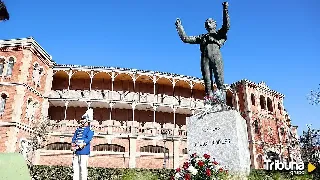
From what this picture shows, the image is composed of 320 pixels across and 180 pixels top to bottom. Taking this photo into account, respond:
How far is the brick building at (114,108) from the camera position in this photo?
23672 millimetres

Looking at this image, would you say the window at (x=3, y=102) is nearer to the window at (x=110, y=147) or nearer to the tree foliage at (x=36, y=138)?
the tree foliage at (x=36, y=138)

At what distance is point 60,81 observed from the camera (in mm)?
29750

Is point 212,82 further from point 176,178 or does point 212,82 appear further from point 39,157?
point 39,157

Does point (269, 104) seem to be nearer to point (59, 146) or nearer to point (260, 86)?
point (260, 86)

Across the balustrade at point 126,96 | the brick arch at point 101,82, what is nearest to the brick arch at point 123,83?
the brick arch at point 101,82

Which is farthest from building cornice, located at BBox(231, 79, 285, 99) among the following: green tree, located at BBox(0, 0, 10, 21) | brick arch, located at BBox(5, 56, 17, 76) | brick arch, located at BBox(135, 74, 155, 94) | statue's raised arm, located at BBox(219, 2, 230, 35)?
green tree, located at BBox(0, 0, 10, 21)

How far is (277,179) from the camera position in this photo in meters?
6.07

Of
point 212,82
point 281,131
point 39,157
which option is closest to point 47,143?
point 39,157

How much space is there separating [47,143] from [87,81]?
25.5 feet

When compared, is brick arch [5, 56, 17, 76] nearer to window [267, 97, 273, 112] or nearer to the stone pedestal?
the stone pedestal

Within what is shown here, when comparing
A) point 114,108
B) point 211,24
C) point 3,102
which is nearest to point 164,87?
point 114,108

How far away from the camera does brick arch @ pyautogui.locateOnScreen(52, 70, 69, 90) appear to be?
29.5m

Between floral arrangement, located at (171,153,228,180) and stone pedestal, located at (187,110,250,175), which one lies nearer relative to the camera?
floral arrangement, located at (171,153,228,180)

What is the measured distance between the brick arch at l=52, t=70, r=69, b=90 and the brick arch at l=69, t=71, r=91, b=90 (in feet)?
1.63
